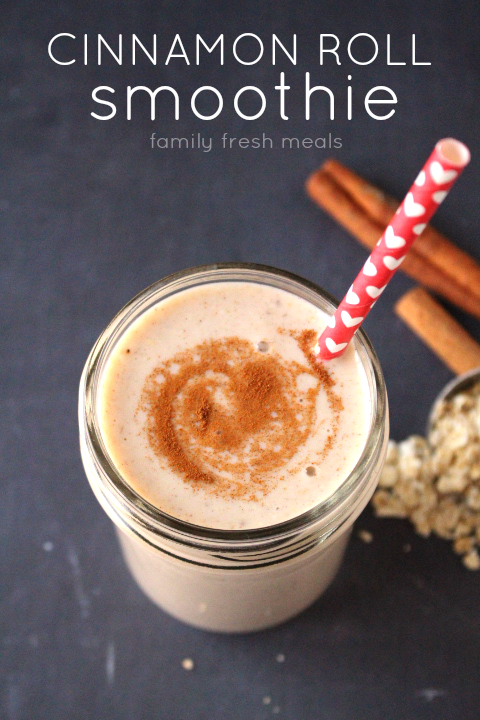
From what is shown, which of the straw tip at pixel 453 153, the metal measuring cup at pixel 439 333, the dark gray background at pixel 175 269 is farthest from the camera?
the metal measuring cup at pixel 439 333

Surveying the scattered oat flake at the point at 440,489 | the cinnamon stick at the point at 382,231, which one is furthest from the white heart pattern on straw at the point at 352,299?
the cinnamon stick at the point at 382,231

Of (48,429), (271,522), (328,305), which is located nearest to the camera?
(271,522)

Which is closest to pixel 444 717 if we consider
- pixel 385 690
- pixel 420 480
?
pixel 385 690

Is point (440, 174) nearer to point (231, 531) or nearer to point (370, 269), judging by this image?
point (370, 269)

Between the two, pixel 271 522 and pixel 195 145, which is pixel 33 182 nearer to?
pixel 195 145

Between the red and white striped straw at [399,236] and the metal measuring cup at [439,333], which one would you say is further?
the metal measuring cup at [439,333]

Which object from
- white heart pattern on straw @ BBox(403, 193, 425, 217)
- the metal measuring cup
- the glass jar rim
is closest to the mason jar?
the glass jar rim

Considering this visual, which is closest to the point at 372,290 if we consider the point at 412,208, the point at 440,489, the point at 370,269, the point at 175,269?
the point at 370,269

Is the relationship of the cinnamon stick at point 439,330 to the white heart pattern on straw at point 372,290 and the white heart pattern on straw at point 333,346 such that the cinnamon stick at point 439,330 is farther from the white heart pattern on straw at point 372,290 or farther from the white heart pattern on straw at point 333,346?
the white heart pattern on straw at point 372,290
